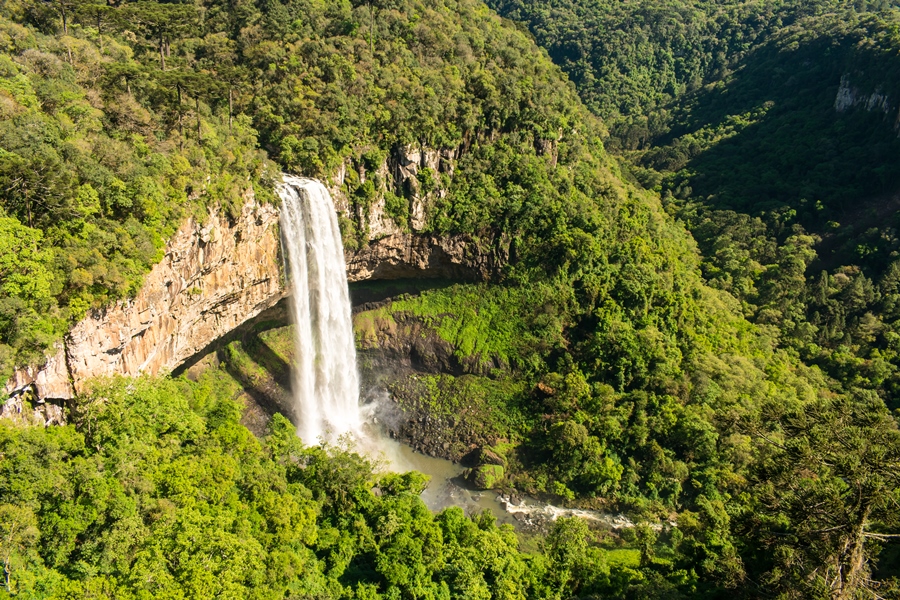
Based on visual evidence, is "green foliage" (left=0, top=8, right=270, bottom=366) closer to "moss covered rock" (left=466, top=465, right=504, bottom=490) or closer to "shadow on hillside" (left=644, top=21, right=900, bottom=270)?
"moss covered rock" (left=466, top=465, right=504, bottom=490)

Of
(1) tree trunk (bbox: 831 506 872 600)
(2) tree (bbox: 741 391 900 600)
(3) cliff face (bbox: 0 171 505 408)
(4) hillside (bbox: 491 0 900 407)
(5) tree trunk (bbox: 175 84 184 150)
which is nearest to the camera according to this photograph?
(1) tree trunk (bbox: 831 506 872 600)

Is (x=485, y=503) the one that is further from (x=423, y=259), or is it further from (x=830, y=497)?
(x=830, y=497)

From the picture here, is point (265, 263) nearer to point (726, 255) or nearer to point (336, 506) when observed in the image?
point (336, 506)

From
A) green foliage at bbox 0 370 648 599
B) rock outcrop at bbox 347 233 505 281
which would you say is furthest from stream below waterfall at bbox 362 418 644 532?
rock outcrop at bbox 347 233 505 281

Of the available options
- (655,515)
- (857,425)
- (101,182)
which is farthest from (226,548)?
(655,515)

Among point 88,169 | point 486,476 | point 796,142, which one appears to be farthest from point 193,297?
point 796,142

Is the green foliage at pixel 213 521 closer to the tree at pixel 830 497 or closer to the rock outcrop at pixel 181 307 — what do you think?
the rock outcrop at pixel 181 307
